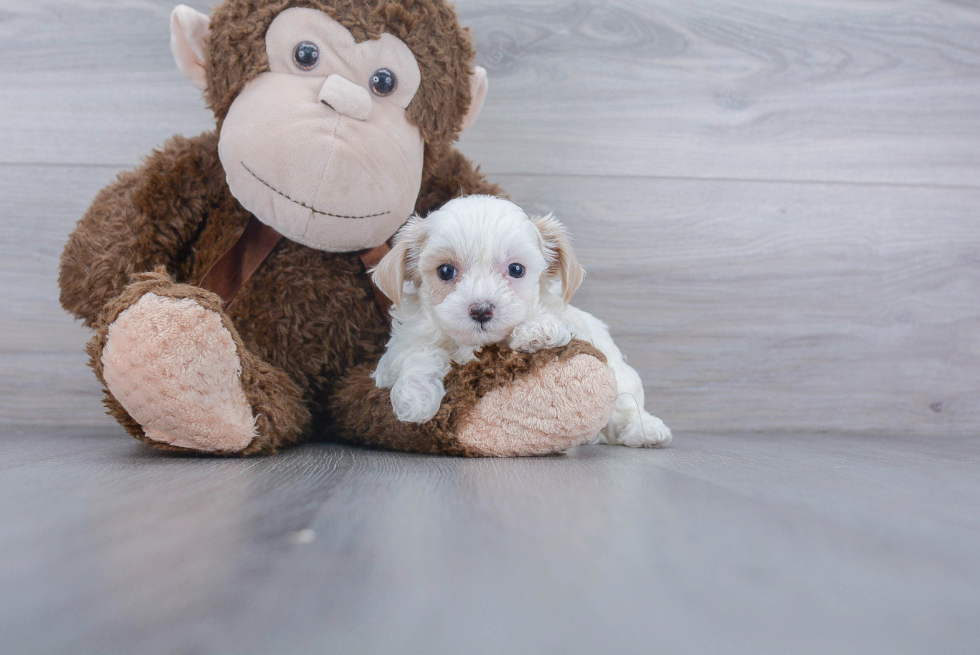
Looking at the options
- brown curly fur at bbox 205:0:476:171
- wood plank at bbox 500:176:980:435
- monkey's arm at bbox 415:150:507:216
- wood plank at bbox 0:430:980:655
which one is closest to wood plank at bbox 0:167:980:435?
wood plank at bbox 500:176:980:435

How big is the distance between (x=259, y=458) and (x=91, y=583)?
15.5 inches

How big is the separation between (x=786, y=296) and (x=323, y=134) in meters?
0.95

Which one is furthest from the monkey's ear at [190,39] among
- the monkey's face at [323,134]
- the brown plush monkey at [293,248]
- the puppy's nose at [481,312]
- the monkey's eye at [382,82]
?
the puppy's nose at [481,312]

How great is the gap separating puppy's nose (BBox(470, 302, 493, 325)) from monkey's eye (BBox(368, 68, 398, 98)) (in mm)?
312

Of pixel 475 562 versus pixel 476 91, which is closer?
pixel 475 562

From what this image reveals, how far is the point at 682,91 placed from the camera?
4.27ft

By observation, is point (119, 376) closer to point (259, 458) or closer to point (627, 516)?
point (259, 458)

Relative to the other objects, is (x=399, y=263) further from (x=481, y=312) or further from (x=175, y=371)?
(x=175, y=371)

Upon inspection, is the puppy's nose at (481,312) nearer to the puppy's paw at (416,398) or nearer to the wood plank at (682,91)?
the puppy's paw at (416,398)

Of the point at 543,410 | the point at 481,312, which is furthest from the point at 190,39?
the point at 543,410

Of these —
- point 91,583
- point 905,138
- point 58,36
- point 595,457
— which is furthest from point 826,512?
point 58,36

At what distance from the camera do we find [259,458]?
0.77 meters

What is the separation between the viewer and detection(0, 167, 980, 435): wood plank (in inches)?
51.4

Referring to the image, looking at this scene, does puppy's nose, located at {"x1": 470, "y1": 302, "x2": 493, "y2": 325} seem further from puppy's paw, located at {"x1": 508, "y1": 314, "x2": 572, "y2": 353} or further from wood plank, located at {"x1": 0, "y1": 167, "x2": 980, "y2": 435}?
wood plank, located at {"x1": 0, "y1": 167, "x2": 980, "y2": 435}
